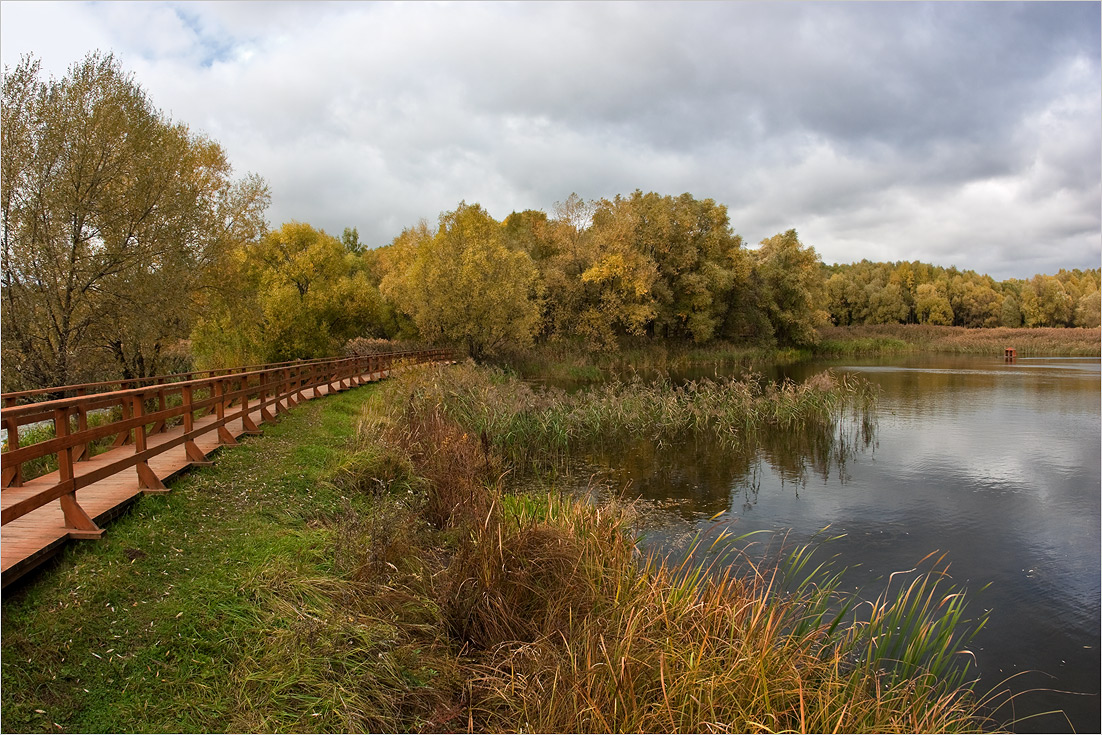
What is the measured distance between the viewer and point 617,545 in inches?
261

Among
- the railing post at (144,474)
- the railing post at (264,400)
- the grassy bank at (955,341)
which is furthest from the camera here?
the grassy bank at (955,341)

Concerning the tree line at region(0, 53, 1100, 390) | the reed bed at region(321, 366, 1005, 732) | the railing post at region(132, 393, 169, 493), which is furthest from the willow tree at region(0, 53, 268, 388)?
the reed bed at region(321, 366, 1005, 732)

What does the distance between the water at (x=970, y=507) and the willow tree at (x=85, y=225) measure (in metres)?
13.1

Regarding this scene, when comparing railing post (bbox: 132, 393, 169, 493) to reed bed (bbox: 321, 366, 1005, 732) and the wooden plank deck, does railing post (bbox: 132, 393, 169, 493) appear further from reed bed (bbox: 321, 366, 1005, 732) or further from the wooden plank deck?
reed bed (bbox: 321, 366, 1005, 732)

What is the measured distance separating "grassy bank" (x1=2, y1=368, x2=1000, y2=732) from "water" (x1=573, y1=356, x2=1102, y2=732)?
0.81 metres

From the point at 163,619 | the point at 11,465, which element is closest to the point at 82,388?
the point at 11,465

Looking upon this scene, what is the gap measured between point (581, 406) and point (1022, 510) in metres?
9.98

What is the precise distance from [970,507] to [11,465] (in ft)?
43.9

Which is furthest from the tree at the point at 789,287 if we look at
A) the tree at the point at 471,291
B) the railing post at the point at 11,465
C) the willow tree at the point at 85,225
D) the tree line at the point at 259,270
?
the railing post at the point at 11,465

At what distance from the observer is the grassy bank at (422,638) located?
13.9 feet

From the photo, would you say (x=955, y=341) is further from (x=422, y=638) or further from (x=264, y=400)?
(x=422, y=638)

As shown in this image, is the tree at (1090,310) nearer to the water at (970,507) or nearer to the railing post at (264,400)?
the water at (970,507)

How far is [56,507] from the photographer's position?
6.62 metres

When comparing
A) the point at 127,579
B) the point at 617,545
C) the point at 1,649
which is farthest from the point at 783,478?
the point at 1,649
